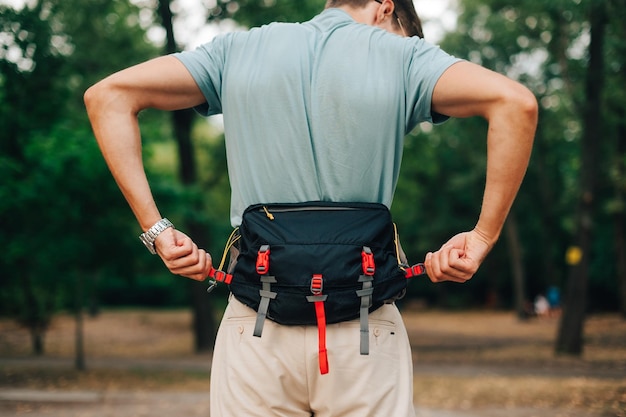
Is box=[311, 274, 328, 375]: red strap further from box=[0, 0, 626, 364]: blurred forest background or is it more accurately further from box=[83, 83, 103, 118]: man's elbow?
box=[0, 0, 626, 364]: blurred forest background

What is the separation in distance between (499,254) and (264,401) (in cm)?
4255

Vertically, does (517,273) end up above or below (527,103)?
below

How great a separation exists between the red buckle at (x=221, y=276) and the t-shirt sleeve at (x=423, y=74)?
2.13ft

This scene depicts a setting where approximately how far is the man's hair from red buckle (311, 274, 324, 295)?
798 millimetres

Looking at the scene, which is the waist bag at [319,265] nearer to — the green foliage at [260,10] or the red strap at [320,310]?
the red strap at [320,310]

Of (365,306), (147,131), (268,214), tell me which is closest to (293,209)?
(268,214)

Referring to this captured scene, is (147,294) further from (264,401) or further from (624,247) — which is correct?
(264,401)

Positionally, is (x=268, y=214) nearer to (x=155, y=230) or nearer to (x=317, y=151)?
(x=317, y=151)

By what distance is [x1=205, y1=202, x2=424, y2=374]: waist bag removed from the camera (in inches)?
78.8

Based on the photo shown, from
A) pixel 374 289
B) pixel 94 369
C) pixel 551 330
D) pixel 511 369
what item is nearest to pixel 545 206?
pixel 551 330

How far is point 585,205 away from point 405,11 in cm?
1605

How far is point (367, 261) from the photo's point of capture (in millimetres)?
2008

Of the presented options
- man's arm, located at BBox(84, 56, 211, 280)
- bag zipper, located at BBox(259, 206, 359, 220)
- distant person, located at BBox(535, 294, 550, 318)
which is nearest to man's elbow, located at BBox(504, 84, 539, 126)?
bag zipper, located at BBox(259, 206, 359, 220)

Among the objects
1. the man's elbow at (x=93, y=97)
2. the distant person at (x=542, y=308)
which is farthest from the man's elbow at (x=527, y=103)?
the distant person at (x=542, y=308)
